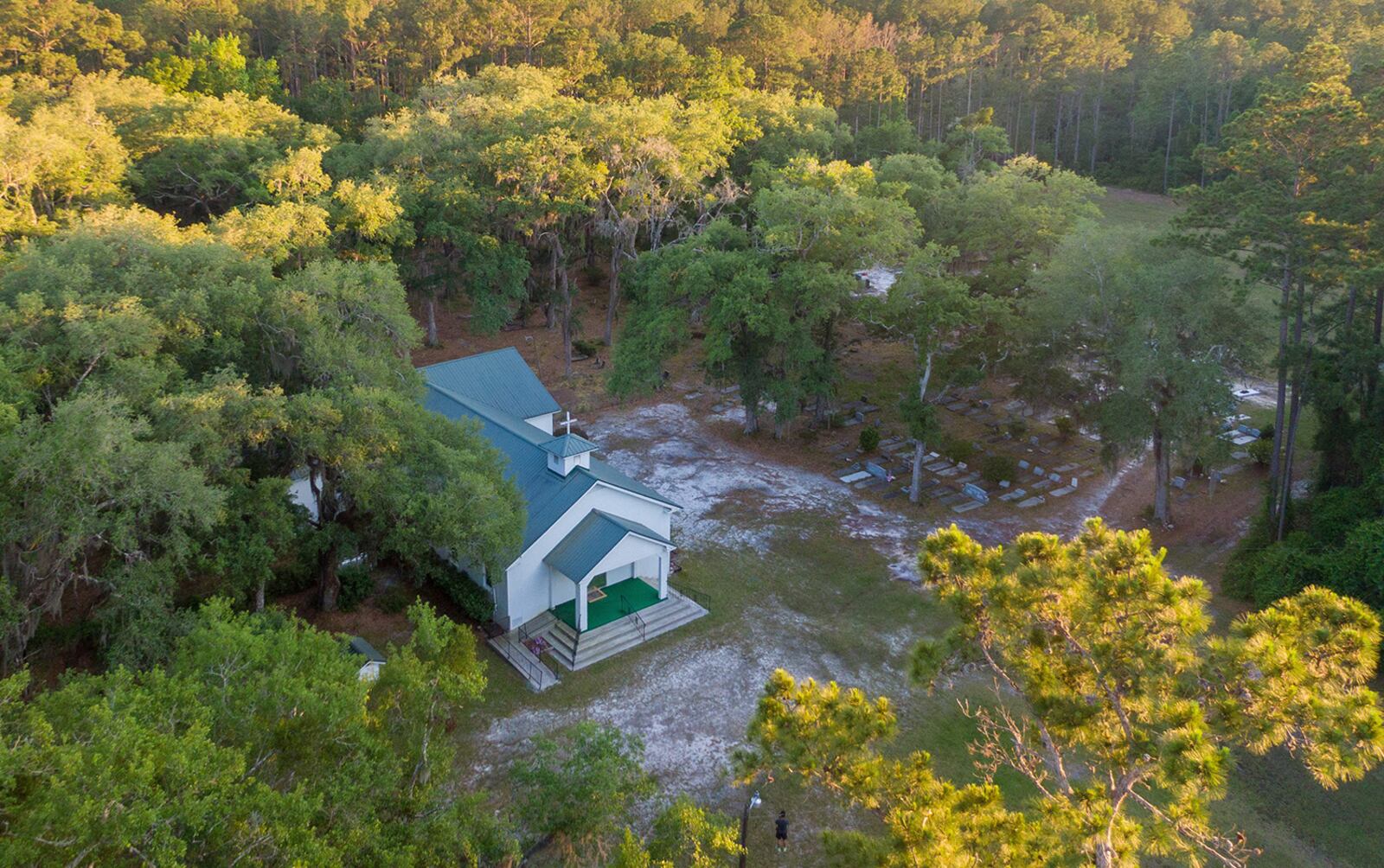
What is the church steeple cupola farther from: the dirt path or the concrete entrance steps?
the dirt path

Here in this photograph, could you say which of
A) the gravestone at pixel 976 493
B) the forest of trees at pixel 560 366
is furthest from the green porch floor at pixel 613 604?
the gravestone at pixel 976 493

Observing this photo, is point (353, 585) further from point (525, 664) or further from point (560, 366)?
point (560, 366)

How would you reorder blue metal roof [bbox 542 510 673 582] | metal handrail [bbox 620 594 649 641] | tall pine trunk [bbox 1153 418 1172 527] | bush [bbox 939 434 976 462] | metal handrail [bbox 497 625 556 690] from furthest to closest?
bush [bbox 939 434 976 462] < tall pine trunk [bbox 1153 418 1172 527] < metal handrail [bbox 620 594 649 641] < blue metal roof [bbox 542 510 673 582] < metal handrail [bbox 497 625 556 690]

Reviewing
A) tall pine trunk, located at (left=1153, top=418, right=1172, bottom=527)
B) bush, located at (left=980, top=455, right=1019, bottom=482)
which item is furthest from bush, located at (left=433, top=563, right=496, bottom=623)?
tall pine trunk, located at (left=1153, top=418, right=1172, bottom=527)

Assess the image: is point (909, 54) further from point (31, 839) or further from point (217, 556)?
point (31, 839)

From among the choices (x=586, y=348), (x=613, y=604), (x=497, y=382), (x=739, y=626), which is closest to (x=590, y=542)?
(x=613, y=604)

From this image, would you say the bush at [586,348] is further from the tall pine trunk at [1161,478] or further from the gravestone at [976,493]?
the tall pine trunk at [1161,478]
